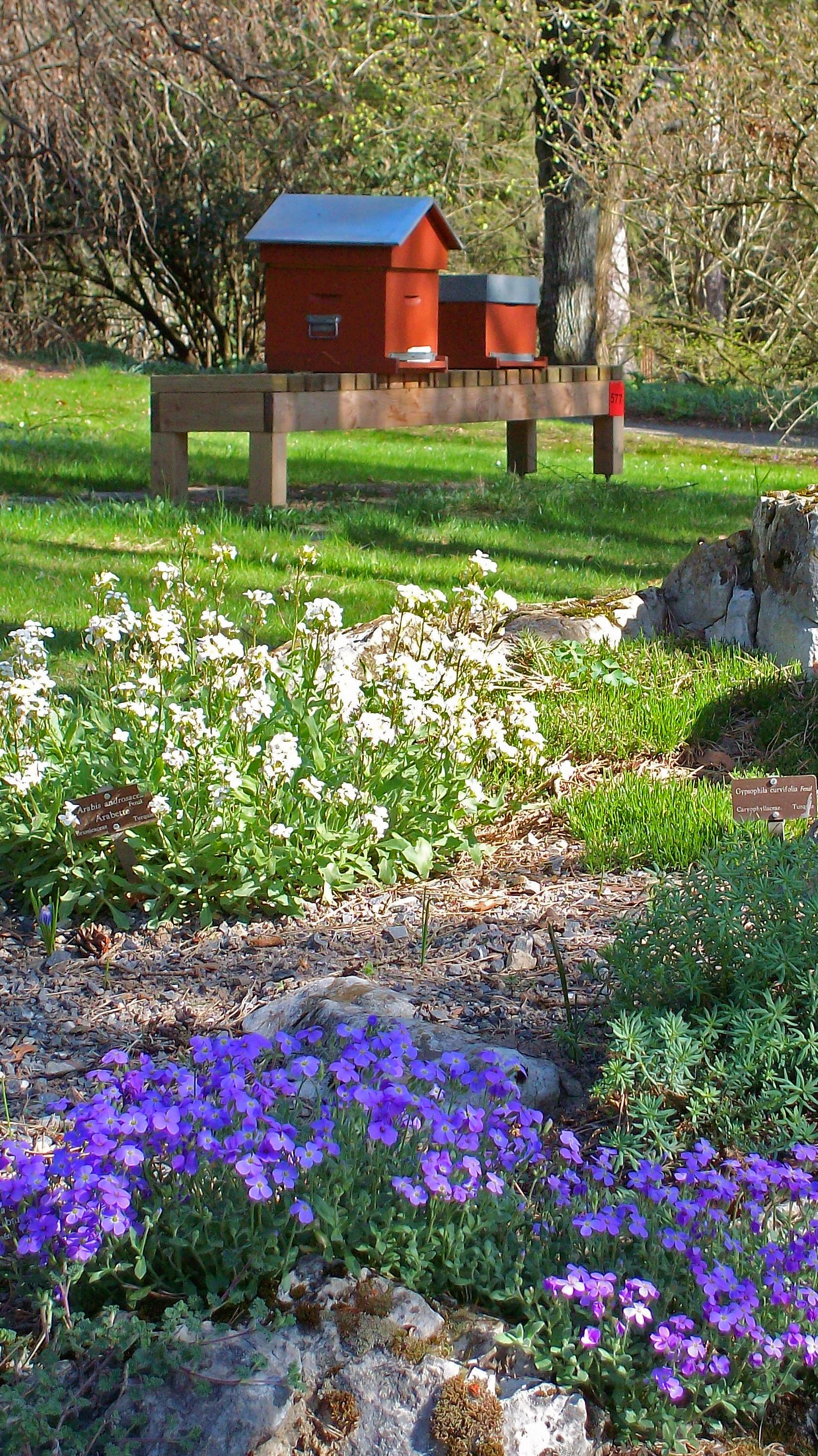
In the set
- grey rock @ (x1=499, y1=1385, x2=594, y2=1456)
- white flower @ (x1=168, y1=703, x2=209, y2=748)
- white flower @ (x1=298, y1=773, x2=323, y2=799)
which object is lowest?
grey rock @ (x1=499, y1=1385, x2=594, y2=1456)

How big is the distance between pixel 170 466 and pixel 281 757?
521 centimetres

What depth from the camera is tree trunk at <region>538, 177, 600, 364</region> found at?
54.4ft

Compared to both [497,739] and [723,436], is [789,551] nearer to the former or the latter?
[497,739]

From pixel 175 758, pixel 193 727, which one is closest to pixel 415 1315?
pixel 175 758

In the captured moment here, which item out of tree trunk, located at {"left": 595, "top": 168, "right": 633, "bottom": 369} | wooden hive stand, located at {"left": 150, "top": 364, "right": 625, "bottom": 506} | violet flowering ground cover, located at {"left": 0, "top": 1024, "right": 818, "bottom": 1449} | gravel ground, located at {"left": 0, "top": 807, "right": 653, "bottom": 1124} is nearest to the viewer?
violet flowering ground cover, located at {"left": 0, "top": 1024, "right": 818, "bottom": 1449}

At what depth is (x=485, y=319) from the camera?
9062 mm

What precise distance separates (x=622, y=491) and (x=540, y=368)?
1.02m

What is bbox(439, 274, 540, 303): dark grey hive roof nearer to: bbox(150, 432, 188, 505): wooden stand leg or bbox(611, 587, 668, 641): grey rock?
bbox(150, 432, 188, 505): wooden stand leg

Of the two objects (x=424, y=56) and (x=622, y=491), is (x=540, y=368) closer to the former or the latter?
(x=622, y=491)

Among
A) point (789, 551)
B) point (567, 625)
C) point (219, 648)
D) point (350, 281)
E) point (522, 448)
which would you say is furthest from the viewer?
point (522, 448)

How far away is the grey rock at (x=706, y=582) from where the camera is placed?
216 inches

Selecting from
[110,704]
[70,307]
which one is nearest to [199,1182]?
[110,704]

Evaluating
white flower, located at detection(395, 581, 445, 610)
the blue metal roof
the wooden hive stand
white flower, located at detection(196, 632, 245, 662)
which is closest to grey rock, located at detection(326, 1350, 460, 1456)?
white flower, located at detection(196, 632, 245, 662)

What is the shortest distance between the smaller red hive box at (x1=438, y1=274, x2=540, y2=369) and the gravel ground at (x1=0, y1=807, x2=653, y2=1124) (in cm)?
605
